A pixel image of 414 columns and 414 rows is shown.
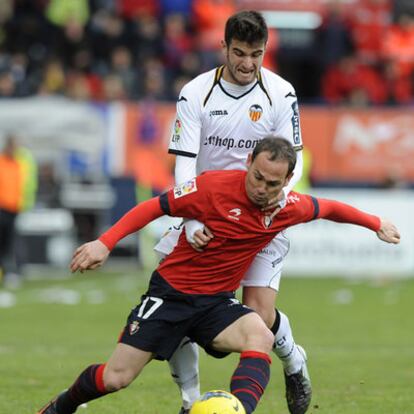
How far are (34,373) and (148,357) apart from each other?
364cm

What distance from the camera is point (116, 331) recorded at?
14.4m

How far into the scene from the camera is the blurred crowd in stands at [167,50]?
920 inches

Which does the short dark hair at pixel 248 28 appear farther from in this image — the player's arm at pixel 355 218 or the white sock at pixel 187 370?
the white sock at pixel 187 370

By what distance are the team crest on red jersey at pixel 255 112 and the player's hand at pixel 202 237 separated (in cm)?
104

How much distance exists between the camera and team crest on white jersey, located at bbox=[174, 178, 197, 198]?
724 centimetres

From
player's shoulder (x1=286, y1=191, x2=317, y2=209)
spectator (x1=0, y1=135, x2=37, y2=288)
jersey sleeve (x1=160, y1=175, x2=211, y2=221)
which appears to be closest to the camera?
jersey sleeve (x1=160, y1=175, x2=211, y2=221)

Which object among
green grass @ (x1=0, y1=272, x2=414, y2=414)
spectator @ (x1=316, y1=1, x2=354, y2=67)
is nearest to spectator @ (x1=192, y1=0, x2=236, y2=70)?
spectator @ (x1=316, y1=1, x2=354, y2=67)

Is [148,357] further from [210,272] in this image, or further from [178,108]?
[178,108]

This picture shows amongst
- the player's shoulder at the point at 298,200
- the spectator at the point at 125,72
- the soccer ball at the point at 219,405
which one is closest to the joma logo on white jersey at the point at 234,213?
the player's shoulder at the point at 298,200

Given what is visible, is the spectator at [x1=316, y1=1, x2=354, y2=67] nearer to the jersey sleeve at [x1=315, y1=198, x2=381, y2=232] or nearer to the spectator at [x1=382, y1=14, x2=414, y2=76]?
the spectator at [x1=382, y1=14, x2=414, y2=76]

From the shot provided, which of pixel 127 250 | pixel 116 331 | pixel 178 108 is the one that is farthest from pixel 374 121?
pixel 178 108

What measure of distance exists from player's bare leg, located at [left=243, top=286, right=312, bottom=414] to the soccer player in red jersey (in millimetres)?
635

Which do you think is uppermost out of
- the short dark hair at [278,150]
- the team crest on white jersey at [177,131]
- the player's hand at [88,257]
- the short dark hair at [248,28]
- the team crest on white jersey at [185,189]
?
the short dark hair at [248,28]

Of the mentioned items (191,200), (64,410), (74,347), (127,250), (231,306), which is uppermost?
(191,200)
